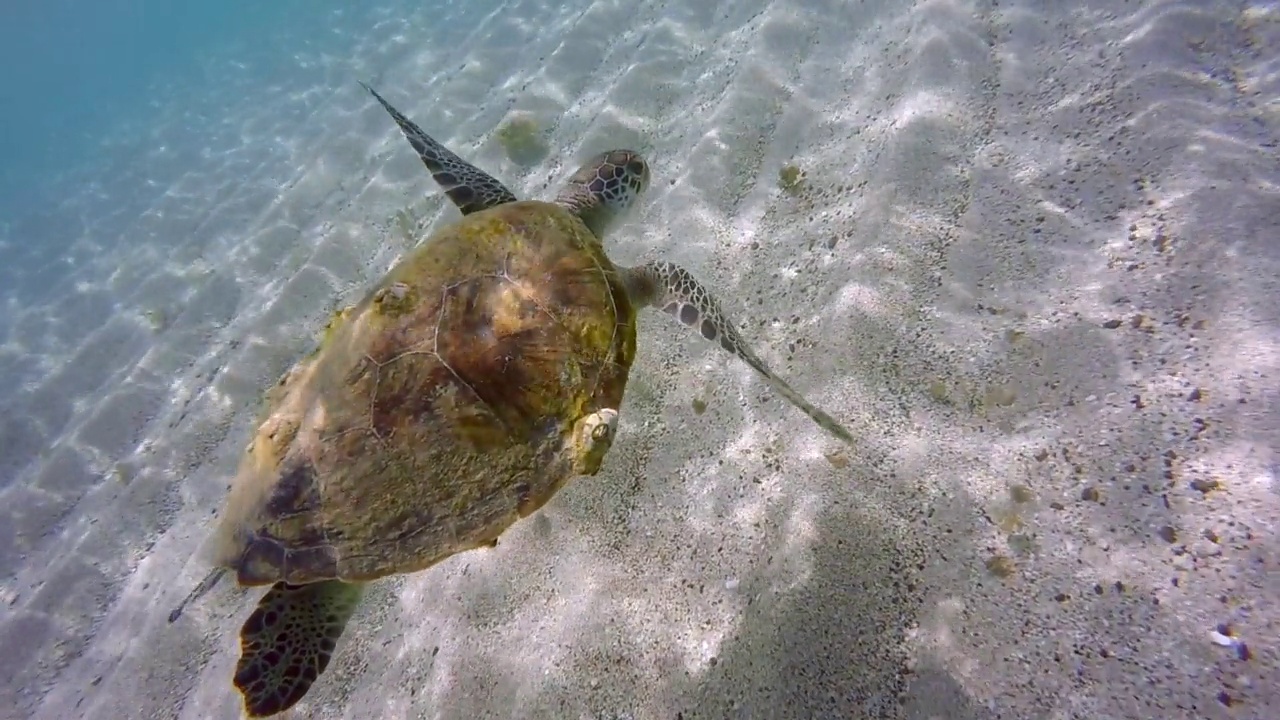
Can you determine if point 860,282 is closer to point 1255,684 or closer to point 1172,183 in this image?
point 1172,183

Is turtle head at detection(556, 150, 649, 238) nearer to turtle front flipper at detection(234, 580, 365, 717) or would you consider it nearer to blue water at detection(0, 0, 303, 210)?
turtle front flipper at detection(234, 580, 365, 717)

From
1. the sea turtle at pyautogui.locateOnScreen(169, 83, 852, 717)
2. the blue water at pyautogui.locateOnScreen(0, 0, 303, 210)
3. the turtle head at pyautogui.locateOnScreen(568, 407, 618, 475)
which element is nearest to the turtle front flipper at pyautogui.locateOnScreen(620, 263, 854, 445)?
the sea turtle at pyautogui.locateOnScreen(169, 83, 852, 717)

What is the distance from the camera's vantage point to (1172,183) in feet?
9.75

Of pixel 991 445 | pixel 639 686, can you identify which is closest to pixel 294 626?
pixel 639 686

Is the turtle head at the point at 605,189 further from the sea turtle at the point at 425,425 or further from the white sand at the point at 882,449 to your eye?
the sea turtle at the point at 425,425

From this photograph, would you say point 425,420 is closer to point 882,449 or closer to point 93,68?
point 882,449

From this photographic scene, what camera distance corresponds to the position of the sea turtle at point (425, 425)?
257 cm

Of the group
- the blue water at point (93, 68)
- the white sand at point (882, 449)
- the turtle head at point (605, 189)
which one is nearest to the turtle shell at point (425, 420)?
the white sand at point (882, 449)

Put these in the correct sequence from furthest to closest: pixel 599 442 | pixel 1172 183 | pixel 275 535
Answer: pixel 1172 183
pixel 599 442
pixel 275 535

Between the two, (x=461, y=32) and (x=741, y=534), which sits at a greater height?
(x=461, y=32)

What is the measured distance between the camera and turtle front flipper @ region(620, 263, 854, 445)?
10.5ft

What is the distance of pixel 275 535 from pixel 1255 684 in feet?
12.7

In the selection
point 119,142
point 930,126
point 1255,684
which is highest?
point 930,126

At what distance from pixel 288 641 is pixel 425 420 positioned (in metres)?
1.53
